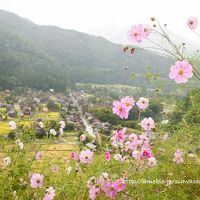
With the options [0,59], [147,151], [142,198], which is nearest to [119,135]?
[147,151]

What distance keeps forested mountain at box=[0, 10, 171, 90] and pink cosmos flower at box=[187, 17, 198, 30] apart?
55.1 metres

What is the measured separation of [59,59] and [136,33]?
14137 cm

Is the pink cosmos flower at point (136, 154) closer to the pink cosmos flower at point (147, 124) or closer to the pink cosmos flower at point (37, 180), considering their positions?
the pink cosmos flower at point (147, 124)

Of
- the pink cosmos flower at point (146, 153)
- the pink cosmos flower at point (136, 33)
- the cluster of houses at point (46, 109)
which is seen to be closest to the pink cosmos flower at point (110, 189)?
the pink cosmos flower at point (146, 153)

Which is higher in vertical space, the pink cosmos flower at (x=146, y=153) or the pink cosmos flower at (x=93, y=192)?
the pink cosmos flower at (x=146, y=153)

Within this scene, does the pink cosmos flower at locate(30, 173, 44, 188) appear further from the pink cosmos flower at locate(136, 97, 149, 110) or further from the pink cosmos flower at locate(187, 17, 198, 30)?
the pink cosmos flower at locate(187, 17, 198, 30)

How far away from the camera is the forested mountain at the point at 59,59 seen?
9356 centimetres

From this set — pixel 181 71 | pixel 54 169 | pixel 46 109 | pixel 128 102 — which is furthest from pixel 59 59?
pixel 181 71

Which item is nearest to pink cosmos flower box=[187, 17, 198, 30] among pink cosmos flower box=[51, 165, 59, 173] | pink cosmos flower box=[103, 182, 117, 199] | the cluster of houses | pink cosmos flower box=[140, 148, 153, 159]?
pink cosmos flower box=[140, 148, 153, 159]

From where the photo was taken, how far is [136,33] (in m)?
A: 3.24

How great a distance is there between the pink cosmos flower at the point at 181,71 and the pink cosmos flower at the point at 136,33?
0.53 meters

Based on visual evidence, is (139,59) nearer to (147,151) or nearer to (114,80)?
(114,80)

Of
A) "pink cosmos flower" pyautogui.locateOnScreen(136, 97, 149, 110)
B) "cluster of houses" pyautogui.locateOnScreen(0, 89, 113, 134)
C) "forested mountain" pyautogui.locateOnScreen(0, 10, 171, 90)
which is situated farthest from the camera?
"forested mountain" pyautogui.locateOnScreen(0, 10, 171, 90)

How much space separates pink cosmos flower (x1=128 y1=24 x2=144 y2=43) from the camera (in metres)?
3.22
